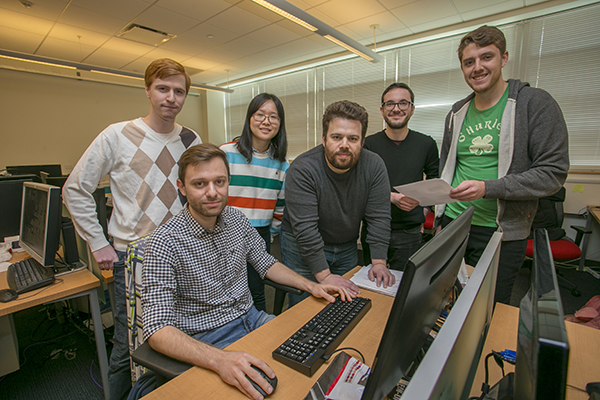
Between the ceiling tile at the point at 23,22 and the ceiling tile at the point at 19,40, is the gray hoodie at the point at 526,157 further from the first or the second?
the ceiling tile at the point at 19,40

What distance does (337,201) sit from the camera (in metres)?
1.52

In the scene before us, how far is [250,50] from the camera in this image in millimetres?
5078

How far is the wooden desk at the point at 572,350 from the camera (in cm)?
78

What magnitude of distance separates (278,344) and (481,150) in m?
1.24

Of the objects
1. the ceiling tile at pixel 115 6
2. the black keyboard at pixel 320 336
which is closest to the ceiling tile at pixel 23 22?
the ceiling tile at pixel 115 6

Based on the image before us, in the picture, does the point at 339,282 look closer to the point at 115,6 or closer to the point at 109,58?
the point at 115,6

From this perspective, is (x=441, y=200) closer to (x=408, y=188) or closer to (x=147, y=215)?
(x=408, y=188)

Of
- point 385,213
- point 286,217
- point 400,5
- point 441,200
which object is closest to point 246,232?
point 286,217

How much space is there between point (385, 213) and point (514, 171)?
23.5 inches

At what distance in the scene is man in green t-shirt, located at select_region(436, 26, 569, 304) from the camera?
1.21 metres

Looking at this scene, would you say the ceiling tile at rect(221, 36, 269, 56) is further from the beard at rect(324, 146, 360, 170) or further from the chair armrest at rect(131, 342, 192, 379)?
the chair armrest at rect(131, 342, 192, 379)

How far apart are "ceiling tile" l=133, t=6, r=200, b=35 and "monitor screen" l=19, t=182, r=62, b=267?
3.00 meters

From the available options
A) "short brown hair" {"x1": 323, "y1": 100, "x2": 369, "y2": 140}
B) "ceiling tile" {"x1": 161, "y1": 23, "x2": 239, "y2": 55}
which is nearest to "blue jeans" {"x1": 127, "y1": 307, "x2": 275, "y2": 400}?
"short brown hair" {"x1": 323, "y1": 100, "x2": 369, "y2": 140}

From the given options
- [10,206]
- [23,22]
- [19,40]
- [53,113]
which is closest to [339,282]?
[10,206]
